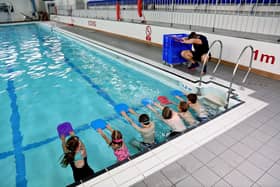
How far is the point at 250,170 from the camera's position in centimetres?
190

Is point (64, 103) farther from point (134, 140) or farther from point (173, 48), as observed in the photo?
point (173, 48)

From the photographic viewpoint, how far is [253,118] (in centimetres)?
276

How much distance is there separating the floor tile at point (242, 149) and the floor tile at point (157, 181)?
919 mm

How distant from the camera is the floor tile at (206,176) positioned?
1.77m

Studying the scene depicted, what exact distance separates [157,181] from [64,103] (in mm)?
2809

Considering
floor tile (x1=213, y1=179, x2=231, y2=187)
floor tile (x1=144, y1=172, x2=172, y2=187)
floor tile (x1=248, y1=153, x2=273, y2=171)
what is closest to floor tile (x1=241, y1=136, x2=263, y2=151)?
floor tile (x1=248, y1=153, x2=273, y2=171)

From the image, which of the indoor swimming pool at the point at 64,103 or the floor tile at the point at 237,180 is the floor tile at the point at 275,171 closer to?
the floor tile at the point at 237,180

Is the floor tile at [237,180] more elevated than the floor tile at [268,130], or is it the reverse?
the floor tile at [268,130]

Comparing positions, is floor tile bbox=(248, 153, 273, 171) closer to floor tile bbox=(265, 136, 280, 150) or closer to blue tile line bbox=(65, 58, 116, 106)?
floor tile bbox=(265, 136, 280, 150)

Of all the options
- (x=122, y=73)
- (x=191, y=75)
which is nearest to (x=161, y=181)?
(x=191, y=75)

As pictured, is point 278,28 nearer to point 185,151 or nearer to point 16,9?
point 185,151

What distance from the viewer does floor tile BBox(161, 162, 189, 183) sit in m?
1.81

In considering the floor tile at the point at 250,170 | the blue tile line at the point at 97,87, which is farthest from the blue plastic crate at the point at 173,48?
the floor tile at the point at 250,170

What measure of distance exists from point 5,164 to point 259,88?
4.33 metres
